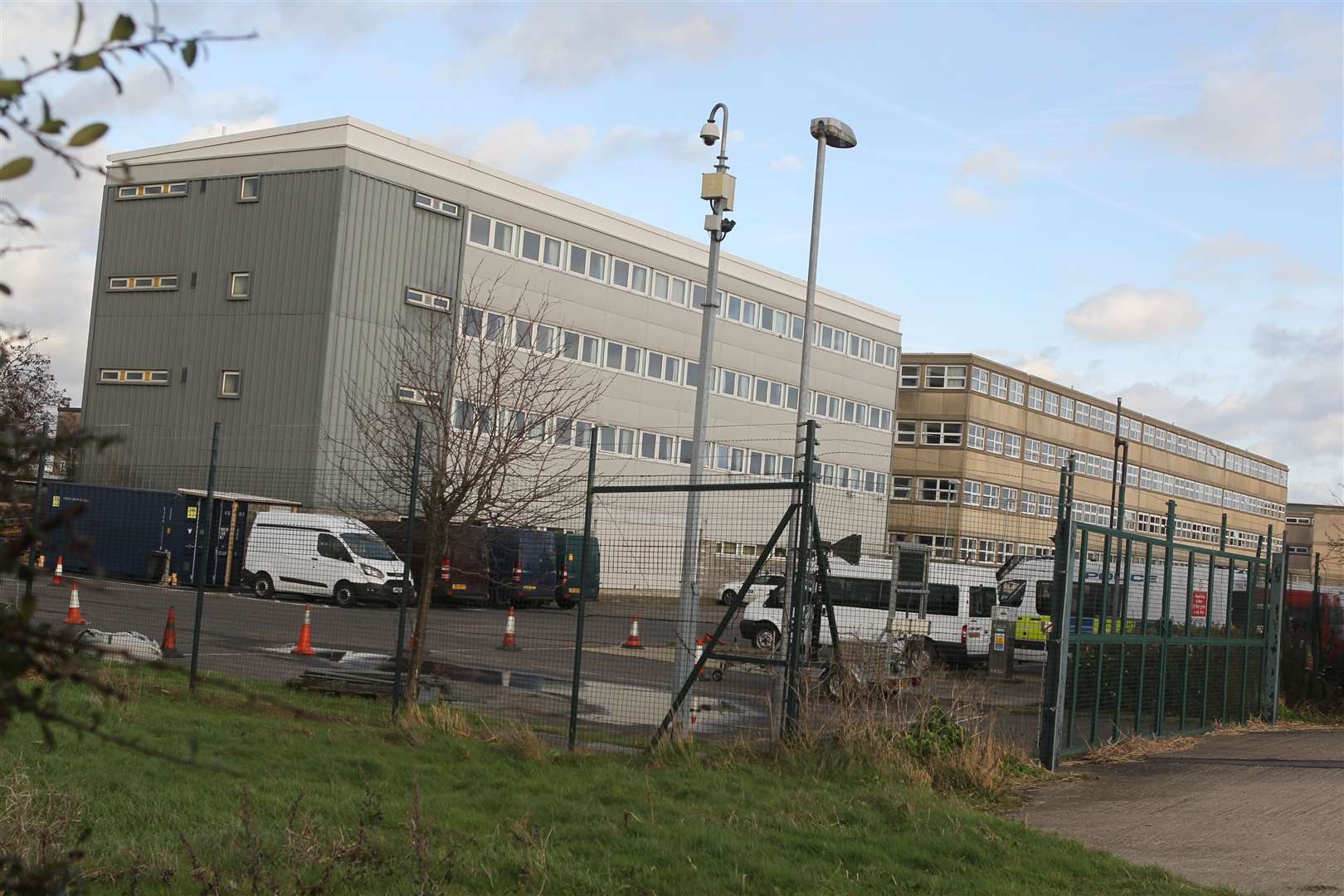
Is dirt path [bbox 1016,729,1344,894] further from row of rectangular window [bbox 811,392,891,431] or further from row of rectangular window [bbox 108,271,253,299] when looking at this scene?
row of rectangular window [bbox 811,392,891,431]

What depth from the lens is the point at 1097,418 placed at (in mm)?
81125

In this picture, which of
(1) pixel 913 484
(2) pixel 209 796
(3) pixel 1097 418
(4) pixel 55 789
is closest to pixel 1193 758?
(2) pixel 209 796

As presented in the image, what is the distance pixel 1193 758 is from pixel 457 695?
7.07 meters

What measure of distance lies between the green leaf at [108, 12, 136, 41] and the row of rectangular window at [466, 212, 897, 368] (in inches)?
1458

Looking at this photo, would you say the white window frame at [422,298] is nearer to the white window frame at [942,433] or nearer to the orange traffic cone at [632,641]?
the orange traffic cone at [632,641]

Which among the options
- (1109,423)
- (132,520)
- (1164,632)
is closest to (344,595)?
(132,520)

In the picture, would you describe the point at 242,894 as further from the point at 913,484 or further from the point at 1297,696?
the point at 913,484

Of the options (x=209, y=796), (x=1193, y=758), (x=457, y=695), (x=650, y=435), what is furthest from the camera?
(x=650, y=435)

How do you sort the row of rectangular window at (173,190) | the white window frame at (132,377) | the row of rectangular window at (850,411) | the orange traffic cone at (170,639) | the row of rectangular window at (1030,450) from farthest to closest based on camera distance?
1. the row of rectangular window at (1030,450)
2. the row of rectangular window at (850,411)
3. the white window frame at (132,377)
4. the row of rectangular window at (173,190)
5. the orange traffic cone at (170,639)

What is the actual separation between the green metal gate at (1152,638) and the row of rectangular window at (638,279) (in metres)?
23.7

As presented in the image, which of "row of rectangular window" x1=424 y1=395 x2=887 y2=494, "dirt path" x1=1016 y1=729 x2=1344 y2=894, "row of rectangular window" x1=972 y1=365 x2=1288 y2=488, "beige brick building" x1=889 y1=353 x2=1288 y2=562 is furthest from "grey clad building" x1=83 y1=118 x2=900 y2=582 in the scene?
"dirt path" x1=1016 y1=729 x2=1344 y2=894

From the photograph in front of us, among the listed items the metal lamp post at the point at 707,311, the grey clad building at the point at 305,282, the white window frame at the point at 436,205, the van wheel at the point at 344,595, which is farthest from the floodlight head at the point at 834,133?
the white window frame at the point at 436,205

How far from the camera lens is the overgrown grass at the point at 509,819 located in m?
6.46

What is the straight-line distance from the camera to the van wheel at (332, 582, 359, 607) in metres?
28.5
